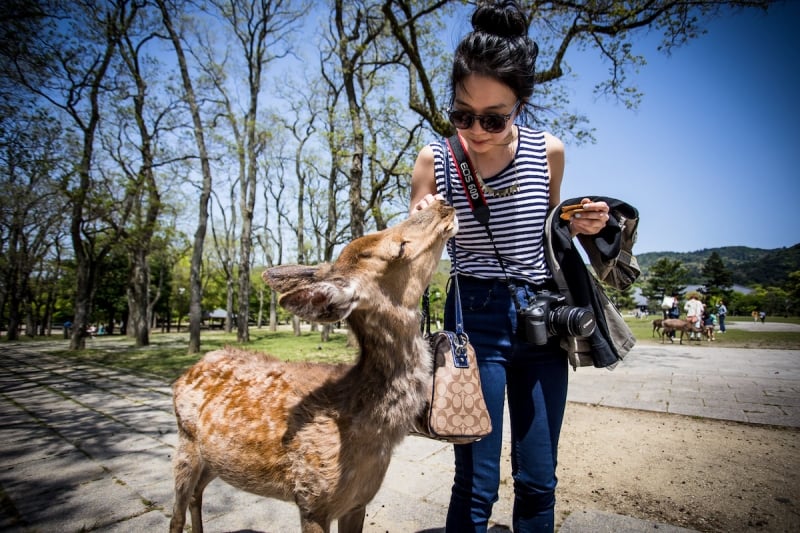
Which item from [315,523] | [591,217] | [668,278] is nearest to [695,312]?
[591,217]

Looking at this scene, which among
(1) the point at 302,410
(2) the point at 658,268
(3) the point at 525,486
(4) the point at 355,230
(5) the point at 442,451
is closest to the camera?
(3) the point at 525,486

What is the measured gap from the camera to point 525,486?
6.01ft

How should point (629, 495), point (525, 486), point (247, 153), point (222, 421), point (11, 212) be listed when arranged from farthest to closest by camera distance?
point (247, 153) < point (11, 212) < point (629, 495) < point (222, 421) < point (525, 486)

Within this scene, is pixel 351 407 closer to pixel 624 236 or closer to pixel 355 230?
pixel 624 236

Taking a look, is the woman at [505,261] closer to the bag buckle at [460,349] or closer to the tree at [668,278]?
the bag buckle at [460,349]

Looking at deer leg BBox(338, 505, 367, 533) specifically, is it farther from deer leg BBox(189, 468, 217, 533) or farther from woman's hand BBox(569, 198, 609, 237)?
woman's hand BBox(569, 198, 609, 237)

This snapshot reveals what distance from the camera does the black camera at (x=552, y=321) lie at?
175 cm

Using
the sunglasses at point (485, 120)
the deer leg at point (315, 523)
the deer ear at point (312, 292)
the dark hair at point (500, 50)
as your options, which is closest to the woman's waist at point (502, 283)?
the deer ear at point (312, 292)

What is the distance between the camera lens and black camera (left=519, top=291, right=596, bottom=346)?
68.9 inches

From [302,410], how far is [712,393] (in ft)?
28.3

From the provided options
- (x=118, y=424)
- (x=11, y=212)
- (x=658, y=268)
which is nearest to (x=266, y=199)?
(x=11, y=212)

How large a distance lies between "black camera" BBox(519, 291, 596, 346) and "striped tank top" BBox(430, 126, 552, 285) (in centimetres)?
20

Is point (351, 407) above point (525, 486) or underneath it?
above

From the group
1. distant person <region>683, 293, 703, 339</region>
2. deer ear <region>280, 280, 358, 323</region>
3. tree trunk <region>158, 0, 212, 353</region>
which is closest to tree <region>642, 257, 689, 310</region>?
distant person <region>683, 293, 703, 339</region>
